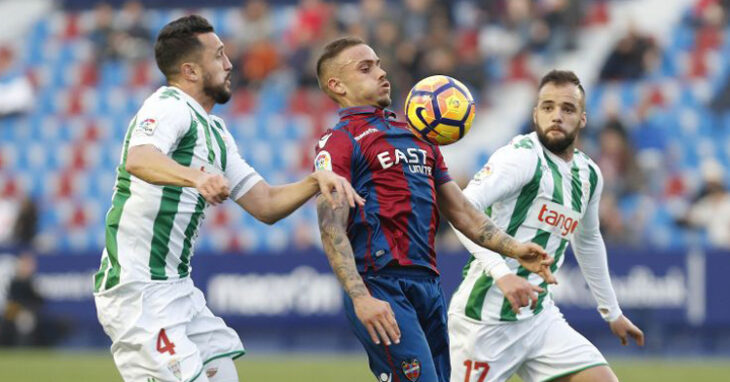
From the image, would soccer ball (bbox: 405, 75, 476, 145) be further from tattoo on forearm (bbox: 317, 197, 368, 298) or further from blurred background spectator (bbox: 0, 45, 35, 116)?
blurred background spectator (bbox: 0, 45, 35, 116)

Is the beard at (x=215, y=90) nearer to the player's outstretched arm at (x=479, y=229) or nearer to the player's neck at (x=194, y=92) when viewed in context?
the player's neck at (x=194, y=92)

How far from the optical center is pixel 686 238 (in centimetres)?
1794

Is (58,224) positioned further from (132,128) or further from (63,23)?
(132,128)

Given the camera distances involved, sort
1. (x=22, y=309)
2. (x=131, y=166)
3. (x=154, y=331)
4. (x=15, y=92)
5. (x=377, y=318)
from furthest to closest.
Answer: (x=15, y=92) < (x=22, y=309) < (x=154, y=331) < (x=377, y=318) < (x=131, y=166)

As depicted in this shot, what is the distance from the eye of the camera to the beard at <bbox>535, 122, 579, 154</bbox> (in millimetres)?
7793

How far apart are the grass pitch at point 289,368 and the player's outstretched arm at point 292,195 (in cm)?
685

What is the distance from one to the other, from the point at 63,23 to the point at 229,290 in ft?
32.2

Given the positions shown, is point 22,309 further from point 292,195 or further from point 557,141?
point 292,195

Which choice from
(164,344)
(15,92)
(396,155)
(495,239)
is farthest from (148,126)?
(15,92)

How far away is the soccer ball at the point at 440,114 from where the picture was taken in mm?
6809

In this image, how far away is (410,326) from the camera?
6.37m

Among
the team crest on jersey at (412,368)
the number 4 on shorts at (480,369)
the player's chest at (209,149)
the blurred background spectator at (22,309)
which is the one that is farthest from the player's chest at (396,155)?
the blurred background spectator at (22,309)

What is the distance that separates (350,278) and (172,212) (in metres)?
1.01

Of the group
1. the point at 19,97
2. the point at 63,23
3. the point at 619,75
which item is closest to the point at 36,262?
the point at 19,97
